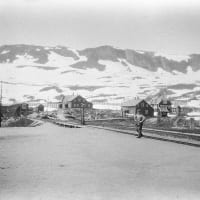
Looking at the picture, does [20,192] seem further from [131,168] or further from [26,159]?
[26,159]

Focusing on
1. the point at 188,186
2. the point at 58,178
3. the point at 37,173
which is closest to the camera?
the point at 188,186

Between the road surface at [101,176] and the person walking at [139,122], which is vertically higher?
the person walking at [139,122]

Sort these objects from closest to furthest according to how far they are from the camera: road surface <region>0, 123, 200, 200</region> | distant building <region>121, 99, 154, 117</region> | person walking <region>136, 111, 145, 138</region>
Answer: road surface <region>0, 123, 200, 200</region>
person walking <region>136, 111, 145, 138</region>
distant building <region>121, 99, 154, 117</region>

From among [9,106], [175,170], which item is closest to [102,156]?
[175,170]

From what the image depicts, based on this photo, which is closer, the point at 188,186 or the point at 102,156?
the point at 188,186

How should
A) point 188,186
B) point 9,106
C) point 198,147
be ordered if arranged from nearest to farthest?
point 188,186 < point 198,147 < point 9,106

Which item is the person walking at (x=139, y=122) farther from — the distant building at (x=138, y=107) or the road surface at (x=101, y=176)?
the distant building at (x=138, y=107)

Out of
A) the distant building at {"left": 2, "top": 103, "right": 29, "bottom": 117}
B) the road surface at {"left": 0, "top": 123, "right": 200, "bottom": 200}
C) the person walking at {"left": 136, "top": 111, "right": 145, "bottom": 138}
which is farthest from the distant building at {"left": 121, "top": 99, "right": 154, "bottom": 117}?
the road surface at {"left": 0, "top": 123, "right": 200, "bottom": 200}

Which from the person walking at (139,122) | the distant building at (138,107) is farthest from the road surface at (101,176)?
the distant building at (138,107)

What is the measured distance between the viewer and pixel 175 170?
952cm

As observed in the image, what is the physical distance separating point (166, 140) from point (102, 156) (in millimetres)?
7317

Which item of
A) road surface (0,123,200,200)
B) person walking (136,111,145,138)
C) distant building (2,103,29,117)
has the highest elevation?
distant building (2,103,29,117)

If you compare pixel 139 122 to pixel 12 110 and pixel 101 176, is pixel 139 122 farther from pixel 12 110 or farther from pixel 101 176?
pixel 12 110

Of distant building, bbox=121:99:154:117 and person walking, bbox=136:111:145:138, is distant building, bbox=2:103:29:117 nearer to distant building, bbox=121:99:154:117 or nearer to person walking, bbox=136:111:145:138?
distant building, bbox=121:99:154:117
